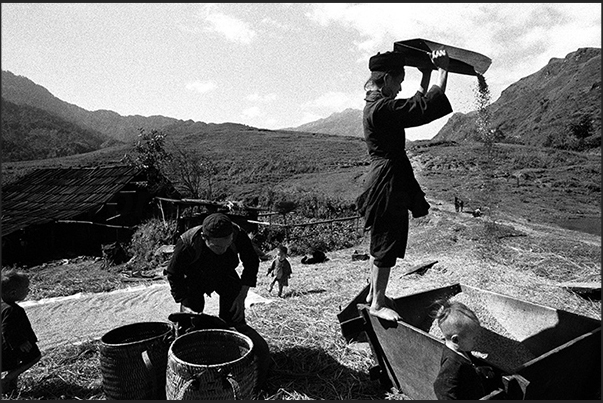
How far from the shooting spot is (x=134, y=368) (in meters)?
3.06

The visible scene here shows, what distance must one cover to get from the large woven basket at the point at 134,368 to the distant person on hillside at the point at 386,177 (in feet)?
5.62

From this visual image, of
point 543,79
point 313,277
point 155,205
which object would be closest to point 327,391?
point 313,277

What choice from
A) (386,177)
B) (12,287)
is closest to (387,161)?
(386,177)

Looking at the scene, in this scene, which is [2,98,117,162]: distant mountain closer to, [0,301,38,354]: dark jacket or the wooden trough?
[0,301,38,354]: dark jacket

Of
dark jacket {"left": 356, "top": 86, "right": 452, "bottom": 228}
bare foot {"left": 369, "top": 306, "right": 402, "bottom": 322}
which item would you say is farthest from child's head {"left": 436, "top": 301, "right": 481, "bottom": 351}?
dark jacket {"left": 356, "top": 86, "right": 452, "bottom": 228}

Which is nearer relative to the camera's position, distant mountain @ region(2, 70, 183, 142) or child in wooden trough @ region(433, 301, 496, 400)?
child in wooden trough @ region(433, 301, 496, 400)

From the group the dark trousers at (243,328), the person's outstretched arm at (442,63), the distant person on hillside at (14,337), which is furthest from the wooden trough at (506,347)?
the distant person on hillside at (14,337)

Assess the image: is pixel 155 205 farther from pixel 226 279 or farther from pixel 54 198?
pixel 226 279

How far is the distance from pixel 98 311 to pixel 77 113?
577 feet

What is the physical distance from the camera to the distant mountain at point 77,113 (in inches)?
5379

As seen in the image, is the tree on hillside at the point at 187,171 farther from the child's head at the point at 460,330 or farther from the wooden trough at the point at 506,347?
the child's head at the point at 460,330

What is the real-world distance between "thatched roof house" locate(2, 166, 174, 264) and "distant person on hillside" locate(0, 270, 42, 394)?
609 inches

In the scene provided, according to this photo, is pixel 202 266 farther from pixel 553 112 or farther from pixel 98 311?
pixel 553 112

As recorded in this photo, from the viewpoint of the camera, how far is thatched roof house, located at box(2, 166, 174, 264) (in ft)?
57.2
